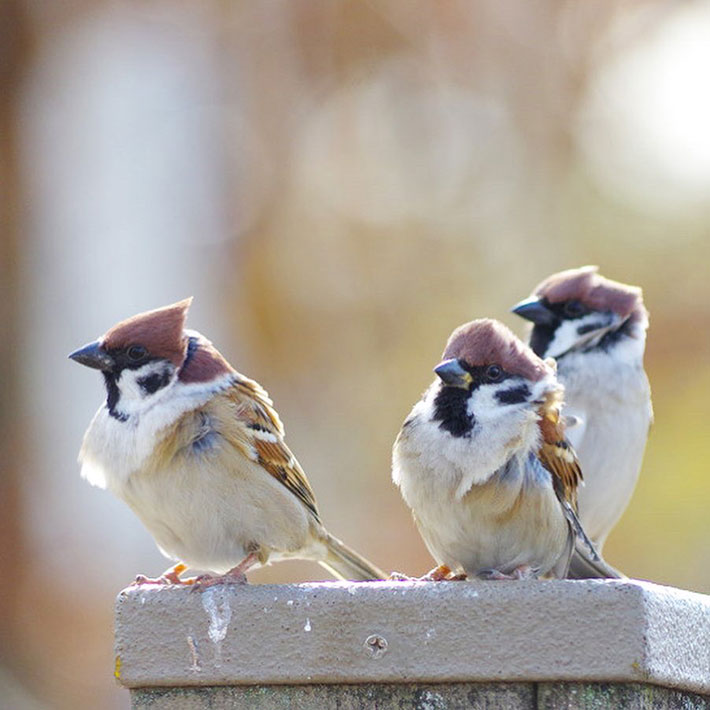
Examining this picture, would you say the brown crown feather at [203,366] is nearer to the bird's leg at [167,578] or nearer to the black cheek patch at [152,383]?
the black cheek patch at [152,383]

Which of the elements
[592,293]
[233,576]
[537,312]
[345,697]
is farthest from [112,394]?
[592,293]

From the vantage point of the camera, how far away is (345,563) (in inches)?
154

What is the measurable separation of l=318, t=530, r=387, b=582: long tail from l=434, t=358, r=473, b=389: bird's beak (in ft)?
2.07

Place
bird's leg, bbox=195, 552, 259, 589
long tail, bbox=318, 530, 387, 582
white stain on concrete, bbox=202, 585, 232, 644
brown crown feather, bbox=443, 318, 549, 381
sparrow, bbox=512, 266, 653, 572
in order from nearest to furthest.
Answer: white stain on concrete, bbox=202, 585, 232, 644, bird's leg, bbox=195, 552, 259, 589, brown crown feather, bbox=443, 318, 549, 381, long tail, bbox=318, 530, 387, 582, sparrow, bbox=512, 266, 653, 572

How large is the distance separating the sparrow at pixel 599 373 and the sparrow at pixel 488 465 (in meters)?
1.00

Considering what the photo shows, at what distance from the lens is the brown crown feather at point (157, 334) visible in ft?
11.9

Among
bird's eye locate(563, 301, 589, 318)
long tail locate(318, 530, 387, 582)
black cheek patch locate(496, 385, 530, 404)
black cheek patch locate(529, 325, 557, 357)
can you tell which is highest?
black cheek patch locate(496, 385, 530, 404)

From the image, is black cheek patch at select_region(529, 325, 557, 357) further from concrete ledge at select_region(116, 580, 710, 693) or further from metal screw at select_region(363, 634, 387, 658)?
metal screw at select_region(363, 634, 387, 658)

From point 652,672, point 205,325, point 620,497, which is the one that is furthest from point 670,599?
point 205,325

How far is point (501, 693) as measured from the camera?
2.54m

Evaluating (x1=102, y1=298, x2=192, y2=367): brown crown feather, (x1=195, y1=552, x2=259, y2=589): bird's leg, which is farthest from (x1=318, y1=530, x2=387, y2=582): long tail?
(x1=102, y1=298, x2=192, y2=367): brown crown feather

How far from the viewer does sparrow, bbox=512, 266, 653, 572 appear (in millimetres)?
4465

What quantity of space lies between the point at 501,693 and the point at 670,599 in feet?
0.98

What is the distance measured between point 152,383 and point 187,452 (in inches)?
6.9
